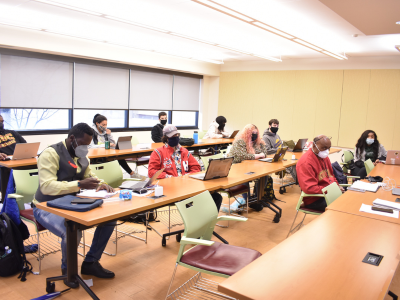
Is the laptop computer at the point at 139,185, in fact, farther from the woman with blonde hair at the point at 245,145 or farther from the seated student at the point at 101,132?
A: the seated student at the point at 101,132

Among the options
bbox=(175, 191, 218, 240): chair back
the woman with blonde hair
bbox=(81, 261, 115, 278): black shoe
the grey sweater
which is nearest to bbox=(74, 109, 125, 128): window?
the grey sweater

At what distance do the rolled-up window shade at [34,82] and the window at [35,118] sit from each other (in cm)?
25

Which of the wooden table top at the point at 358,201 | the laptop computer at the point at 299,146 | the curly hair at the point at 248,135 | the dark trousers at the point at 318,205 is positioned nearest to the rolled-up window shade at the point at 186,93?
the laptop computer at the point at 299,146

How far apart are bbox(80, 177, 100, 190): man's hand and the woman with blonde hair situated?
2568 mm

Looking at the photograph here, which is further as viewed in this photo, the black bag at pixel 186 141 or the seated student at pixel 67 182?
the black bag at pixel 186 141

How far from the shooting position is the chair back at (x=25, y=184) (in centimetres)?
323

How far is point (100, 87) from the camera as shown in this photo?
26.8ft

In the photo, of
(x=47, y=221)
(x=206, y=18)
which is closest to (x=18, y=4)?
(x=206, y=18)

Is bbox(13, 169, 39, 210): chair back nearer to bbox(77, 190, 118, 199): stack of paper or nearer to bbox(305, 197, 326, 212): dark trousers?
bbox(77, 190, 118, 199): stack of paper

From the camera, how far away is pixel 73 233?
2561mm

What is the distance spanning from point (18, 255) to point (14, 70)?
488cm

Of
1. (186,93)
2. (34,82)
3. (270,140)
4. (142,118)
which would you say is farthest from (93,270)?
(186,93)

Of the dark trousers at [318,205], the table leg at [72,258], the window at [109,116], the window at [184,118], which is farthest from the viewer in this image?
the window at [184,118]

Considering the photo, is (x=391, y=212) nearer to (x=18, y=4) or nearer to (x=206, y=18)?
(x=206, y=18)
